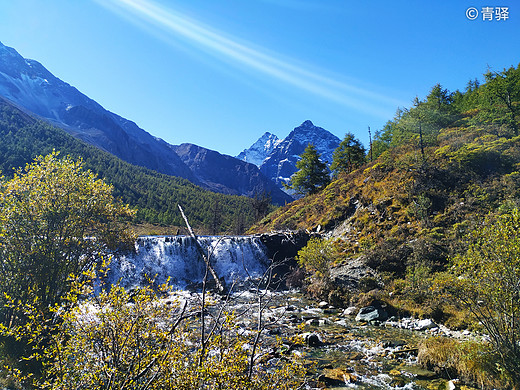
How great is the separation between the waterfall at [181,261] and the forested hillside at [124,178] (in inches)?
2171

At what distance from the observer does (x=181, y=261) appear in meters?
35.4

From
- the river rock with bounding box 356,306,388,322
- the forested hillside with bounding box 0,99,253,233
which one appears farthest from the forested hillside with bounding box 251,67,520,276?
the forested hillside with bounding box 0,99,253,233

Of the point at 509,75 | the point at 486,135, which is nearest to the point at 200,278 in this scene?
the point at 486,135

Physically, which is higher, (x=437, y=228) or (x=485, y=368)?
(x=437, y=228)

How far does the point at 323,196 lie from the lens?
1841 inches

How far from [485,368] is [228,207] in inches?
A: 5494

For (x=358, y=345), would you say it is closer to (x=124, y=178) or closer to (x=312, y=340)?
(x=312, y=340)

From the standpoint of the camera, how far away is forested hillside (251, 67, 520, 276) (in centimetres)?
2412

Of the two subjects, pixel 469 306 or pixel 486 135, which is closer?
pixel 469 306

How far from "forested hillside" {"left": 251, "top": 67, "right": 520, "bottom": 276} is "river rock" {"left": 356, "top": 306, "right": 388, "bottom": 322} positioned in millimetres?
4969

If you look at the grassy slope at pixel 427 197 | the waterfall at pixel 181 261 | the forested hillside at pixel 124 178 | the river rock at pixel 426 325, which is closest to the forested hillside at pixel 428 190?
the grassy slope at pixel 427 197

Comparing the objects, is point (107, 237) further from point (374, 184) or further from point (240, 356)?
point (374, 184)

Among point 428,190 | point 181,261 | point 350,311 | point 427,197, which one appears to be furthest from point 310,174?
point 350,311

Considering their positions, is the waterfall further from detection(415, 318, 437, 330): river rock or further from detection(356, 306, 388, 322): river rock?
detection(415, 318, 437, 330): river rock
